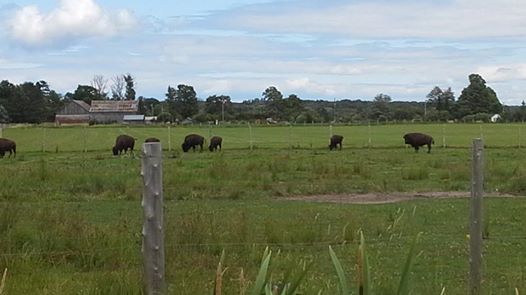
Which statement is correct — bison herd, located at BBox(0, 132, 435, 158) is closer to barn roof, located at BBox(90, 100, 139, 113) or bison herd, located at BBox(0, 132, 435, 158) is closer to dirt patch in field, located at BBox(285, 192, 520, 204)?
dirt patch in field, located at BBox(285, 192, 520, 204)

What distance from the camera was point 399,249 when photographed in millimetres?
11820

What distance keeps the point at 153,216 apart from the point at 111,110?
13332cm

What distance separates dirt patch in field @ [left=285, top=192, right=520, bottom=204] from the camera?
66.0 ft

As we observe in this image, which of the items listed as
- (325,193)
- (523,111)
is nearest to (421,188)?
(325,193)

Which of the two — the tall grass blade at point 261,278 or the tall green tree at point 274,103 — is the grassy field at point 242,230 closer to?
the tall grass blade at point 261,278

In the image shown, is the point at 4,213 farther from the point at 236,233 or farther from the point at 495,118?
the point at 495,118

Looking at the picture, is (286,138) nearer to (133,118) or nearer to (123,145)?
(123,145)

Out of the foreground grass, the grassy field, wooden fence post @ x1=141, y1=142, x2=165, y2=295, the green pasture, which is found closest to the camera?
wooden fence post @ x1=141, y1=142, x2=165, y2=295

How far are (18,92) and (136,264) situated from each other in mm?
117273

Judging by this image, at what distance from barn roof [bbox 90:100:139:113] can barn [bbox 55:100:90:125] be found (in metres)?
1.60

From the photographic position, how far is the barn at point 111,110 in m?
135

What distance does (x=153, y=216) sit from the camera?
593 cm

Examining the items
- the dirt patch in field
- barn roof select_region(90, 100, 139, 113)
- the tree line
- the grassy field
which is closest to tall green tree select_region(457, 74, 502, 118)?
the tree line

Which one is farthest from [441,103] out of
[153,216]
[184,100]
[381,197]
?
[153,216]
